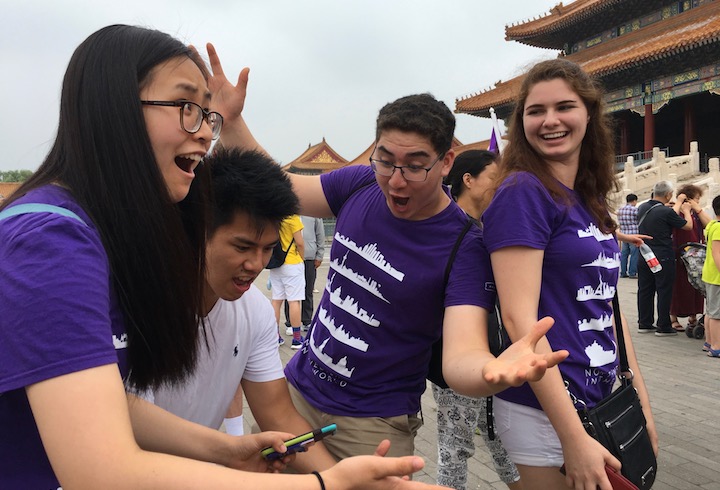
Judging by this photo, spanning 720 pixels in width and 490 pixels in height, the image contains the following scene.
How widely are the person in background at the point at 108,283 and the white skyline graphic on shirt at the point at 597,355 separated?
81cm

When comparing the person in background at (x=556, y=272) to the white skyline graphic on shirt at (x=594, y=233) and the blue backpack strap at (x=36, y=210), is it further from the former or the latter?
the blue backpack strap at (x=36, y=210)

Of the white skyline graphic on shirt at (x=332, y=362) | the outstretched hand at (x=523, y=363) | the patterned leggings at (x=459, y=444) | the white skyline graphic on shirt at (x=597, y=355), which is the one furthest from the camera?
the patterned leggings at (x=459, y=444)

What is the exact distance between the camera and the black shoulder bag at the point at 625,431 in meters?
1.62

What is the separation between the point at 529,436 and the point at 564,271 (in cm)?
50

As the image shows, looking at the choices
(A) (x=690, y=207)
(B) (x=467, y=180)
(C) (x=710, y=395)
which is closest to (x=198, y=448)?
(B) (x=467, y=180)

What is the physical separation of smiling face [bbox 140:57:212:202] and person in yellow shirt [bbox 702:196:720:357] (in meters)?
6.02

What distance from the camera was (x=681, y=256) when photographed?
666 centimetres

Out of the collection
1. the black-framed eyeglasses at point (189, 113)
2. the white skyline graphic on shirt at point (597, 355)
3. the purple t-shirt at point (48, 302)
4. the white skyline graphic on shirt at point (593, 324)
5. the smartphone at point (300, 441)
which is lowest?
the smartphone at point (300, 441)

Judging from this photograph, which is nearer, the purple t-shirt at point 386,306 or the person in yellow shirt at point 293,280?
the purple t-shirt at point 386,306

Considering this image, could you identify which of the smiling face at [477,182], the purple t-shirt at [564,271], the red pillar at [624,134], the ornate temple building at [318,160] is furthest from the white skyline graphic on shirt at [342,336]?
the ornate temple building at [318,160]

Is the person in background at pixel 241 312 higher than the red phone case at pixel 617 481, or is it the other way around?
the person in background at pixel 241 312

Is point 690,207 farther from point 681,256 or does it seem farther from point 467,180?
point 467,180

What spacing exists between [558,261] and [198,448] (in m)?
1.14

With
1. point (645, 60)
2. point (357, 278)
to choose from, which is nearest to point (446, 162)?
point (357, 278)
